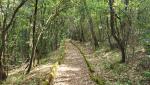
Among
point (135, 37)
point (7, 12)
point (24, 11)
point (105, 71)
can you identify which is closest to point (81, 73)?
point (105, 71)

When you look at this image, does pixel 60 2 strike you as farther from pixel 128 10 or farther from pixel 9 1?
pixel 128 10

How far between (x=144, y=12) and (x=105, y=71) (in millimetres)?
8392

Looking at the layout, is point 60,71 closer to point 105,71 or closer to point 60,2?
point 105,71

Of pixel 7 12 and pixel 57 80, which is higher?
pixel 7 12

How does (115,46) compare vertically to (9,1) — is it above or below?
below

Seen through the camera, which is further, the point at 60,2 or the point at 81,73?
the point at 60,2

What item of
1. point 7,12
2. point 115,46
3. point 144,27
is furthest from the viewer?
point 115,46

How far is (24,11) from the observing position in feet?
109

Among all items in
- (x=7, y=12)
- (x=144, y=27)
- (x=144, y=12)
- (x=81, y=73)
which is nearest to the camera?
(x=81, y=73)

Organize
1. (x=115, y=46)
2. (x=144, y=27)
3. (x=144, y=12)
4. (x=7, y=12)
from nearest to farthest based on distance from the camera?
(x=144, y=27) < (x=7, y=12) < (x=144, y=12) < (x=115, y=46)

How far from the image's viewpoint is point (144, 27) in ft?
70.0

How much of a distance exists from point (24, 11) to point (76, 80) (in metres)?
17.5

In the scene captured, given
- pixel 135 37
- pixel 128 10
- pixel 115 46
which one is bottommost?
pixel 115 46

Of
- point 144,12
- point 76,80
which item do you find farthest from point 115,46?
point 76,80
